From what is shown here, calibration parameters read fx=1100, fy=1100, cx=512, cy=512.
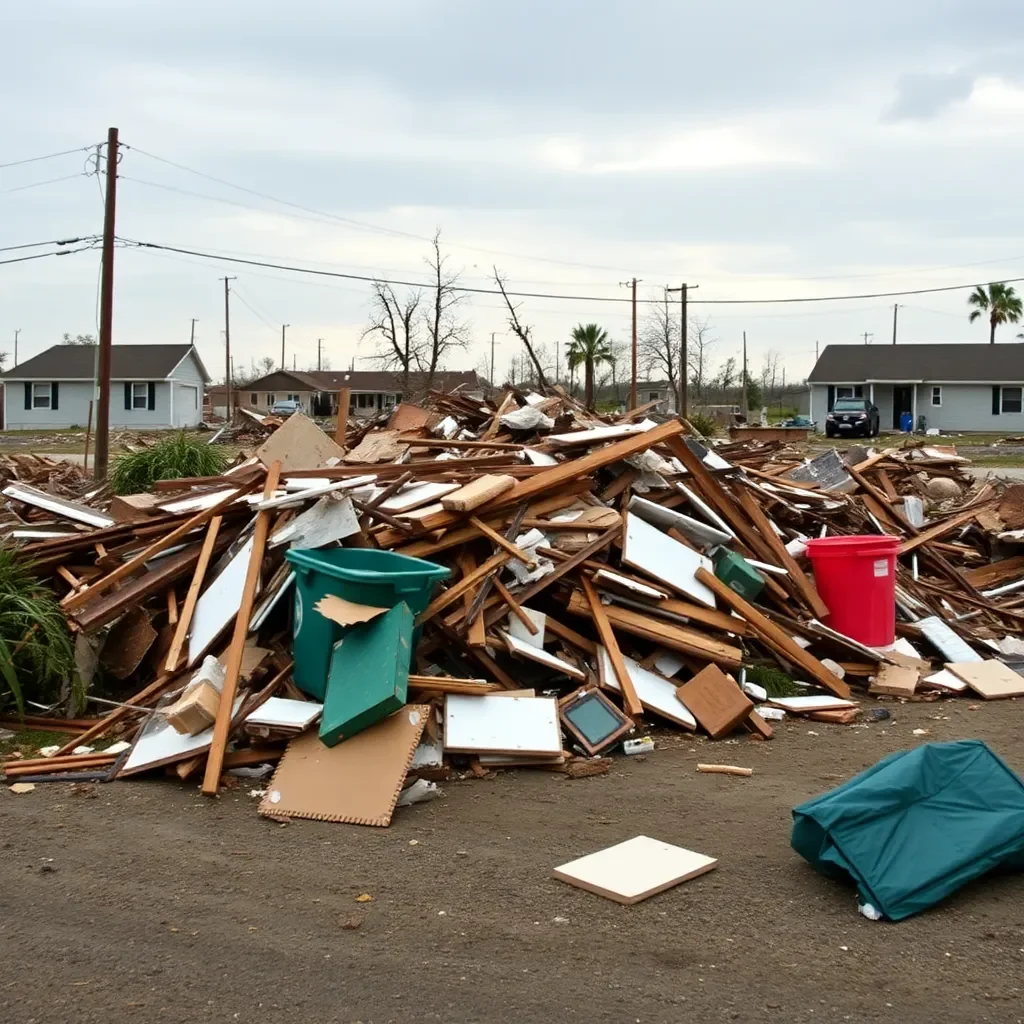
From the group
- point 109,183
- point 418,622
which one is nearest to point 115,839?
point 418,622

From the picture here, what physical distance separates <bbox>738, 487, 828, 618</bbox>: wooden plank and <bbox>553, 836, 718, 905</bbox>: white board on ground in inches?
154

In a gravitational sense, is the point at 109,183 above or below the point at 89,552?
above

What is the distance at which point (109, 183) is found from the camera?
70.3 ft

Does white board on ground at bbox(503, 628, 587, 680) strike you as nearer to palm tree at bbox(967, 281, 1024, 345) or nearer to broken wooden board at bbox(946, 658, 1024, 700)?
broken wooden board at bbox(946, 658, 1024, 700)

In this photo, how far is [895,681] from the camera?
777 cm

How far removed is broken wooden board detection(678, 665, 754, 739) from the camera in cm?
661

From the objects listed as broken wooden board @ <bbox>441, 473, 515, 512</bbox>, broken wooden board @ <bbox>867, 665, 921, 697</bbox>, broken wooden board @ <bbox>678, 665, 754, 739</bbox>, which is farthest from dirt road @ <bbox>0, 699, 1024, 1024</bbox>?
broken wooden board @ <bbox>867, 665, 921, 697</bbox>

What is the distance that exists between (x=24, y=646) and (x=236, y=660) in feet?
5.35

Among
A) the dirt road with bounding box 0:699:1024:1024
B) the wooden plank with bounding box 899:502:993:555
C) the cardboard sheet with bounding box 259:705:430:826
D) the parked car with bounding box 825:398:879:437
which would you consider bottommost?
the dirt road with bounding box 0:699:1024:1024

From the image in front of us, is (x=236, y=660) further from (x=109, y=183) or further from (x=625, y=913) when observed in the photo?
(x=109, y=183)

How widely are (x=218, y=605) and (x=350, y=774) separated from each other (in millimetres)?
1834

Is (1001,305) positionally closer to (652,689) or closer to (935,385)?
(935,385)

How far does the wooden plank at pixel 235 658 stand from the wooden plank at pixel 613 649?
2138 mm

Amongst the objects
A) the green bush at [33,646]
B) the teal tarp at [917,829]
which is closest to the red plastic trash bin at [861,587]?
the teal tarp at [917,829]
